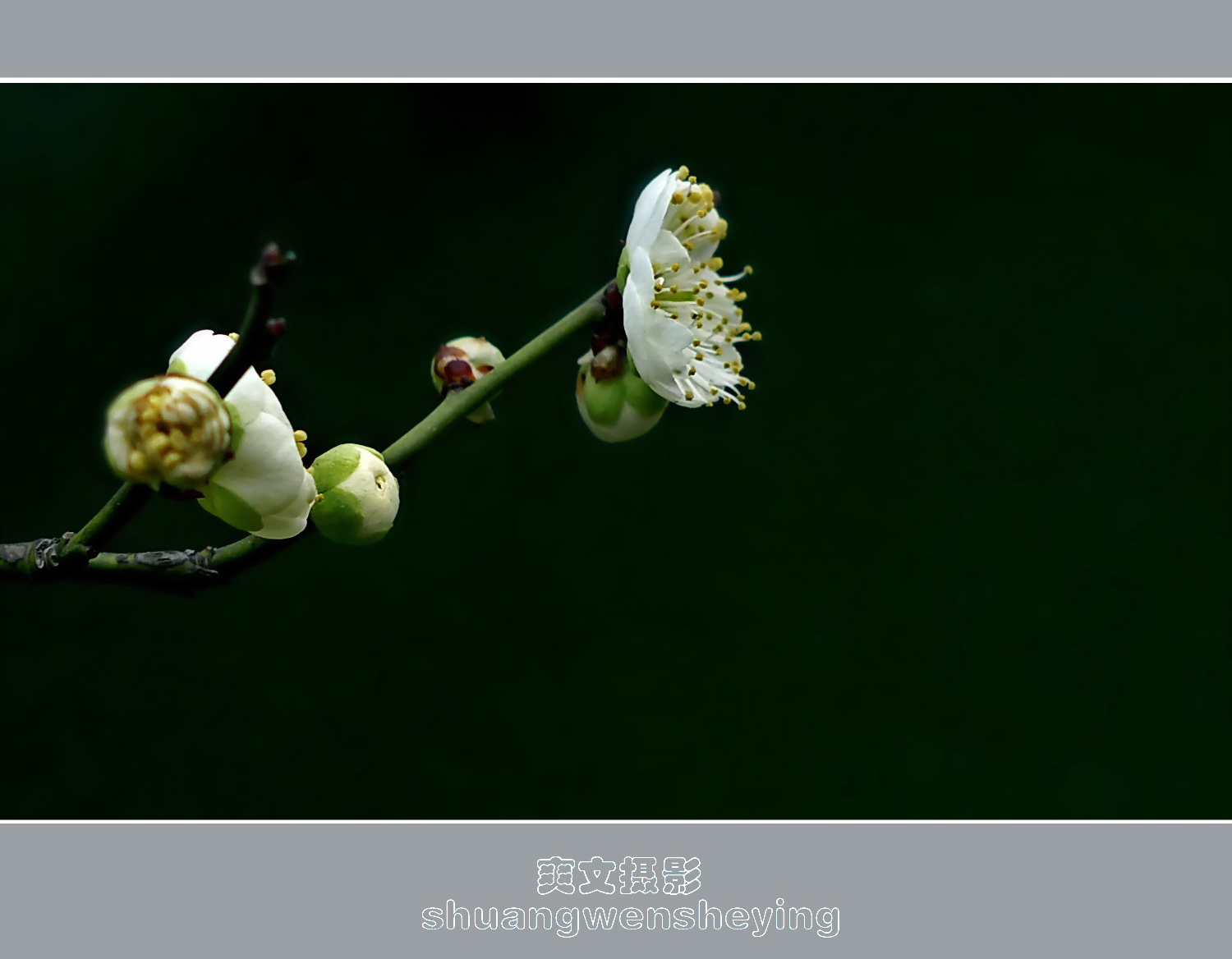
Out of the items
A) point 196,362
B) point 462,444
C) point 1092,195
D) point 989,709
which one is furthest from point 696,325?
point 1092,195

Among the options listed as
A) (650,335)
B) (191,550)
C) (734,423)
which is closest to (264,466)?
(191,550)

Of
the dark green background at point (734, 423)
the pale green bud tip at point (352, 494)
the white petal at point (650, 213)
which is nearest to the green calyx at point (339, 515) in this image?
the pale green bud tip at point (352, 494)

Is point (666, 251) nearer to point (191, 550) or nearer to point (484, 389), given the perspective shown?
point (484, 389)

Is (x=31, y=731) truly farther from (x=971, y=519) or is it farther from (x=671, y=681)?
(x=971, y=519)

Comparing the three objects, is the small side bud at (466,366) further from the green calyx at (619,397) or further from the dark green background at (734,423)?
the dark green background at (734,423)

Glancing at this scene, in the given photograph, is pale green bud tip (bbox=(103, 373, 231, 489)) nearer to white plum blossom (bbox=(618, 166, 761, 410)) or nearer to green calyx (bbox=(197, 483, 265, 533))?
green calyx (bbox=(197, 483, 265, 533))
